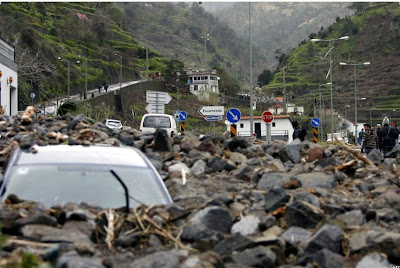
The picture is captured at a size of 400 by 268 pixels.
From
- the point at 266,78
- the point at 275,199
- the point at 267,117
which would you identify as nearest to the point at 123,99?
the point at 267,117

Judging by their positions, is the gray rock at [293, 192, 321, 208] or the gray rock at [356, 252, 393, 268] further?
the gray rock at [293, 192, 321, 208]

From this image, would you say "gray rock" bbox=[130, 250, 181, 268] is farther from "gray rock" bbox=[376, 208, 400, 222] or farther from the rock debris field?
"gray rock" bbox=[376, 208, 400, 222]

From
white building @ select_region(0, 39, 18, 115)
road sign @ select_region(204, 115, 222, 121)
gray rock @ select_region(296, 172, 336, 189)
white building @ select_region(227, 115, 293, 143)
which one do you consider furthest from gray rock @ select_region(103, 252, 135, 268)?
white building @ select_region(227, 115, 293, 143)

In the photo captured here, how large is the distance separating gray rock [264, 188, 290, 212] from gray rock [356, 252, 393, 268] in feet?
5.63

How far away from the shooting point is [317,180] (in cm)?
817

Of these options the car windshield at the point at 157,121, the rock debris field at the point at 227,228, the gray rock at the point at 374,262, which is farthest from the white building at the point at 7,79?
the gray rock at the point at 374,262

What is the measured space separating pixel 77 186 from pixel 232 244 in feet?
5.18

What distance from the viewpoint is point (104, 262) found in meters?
4.29

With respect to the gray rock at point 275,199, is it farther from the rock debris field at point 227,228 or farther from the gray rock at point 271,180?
the gray rock at point 271,180

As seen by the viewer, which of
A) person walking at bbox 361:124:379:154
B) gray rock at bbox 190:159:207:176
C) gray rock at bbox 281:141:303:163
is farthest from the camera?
person walking at bbox 361:124:379:154

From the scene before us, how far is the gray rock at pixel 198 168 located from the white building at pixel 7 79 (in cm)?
2533

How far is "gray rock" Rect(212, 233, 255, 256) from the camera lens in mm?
4895

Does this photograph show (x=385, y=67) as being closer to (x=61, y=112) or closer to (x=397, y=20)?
(x=397, y=20)

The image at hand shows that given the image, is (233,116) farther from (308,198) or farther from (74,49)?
(74,49)
